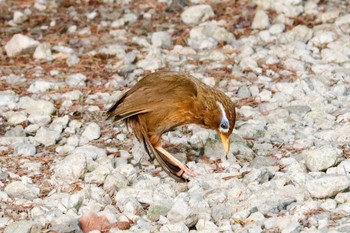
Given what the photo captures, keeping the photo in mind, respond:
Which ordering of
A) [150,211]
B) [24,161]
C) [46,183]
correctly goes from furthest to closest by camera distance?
[24,161]
[46,183]
[150,211]

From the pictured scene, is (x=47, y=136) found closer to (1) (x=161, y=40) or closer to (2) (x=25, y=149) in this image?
(2) (x=25, y=149)

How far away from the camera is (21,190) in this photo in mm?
6141

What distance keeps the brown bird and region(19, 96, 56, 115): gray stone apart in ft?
3.70

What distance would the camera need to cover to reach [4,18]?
1016 cm

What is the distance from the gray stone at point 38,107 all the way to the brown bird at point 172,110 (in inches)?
44.4

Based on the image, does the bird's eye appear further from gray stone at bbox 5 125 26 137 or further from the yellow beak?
gray stone at bbox 5 125 26 137

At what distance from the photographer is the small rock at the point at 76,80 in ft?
27.7

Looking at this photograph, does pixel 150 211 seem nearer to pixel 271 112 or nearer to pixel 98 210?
pixel 98 210

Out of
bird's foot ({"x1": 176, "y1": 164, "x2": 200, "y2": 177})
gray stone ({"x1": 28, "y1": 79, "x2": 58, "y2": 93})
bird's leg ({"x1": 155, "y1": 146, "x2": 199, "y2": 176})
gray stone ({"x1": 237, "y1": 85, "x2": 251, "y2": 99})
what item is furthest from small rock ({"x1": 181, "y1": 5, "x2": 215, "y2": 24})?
bird's foot ({"x1": 176, "y1": 164, "x2": 200, "y2": 177})

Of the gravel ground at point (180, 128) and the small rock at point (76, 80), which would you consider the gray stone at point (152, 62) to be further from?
the small rock at point (76, 80)

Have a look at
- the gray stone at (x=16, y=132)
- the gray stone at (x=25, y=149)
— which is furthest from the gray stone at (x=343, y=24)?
the gray stone at (x=25, y=149)

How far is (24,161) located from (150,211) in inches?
58.5

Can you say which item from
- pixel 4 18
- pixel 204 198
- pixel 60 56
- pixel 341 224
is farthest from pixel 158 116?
pixel 4 18

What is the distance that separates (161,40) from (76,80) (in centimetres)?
133
